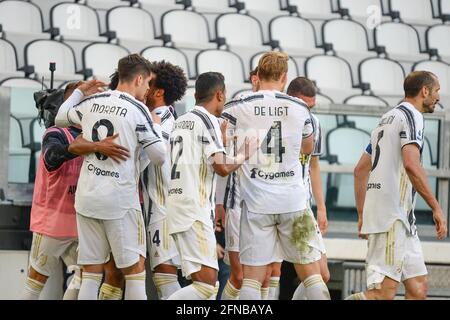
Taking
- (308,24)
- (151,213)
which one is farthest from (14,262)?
(308,24)

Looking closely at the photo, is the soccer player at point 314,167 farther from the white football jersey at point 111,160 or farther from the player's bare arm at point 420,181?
the white football jersey at point 111,160

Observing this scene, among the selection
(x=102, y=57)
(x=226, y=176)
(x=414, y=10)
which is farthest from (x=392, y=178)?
(x=414, y=10)

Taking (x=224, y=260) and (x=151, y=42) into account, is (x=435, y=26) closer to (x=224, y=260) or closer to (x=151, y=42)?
(x=151, y=42)

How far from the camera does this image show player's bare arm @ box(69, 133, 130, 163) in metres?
7.92

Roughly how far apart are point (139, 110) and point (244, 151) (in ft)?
2.78

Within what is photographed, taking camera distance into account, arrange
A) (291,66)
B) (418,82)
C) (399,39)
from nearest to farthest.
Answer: (418,82) → (291,66) → (399,39)

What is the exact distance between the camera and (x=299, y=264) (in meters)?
8.15

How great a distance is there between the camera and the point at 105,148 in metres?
→ 7.92

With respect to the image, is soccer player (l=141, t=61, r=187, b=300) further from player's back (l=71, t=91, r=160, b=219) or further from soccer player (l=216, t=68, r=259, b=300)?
player's back (l=71, t=91, r=160, b=219)

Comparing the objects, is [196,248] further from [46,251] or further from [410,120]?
[410,120]

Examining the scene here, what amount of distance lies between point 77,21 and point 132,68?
241 inches

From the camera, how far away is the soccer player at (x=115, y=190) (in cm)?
798

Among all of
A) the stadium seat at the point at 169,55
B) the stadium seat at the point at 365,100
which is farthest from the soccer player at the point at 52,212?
the stadium seat at the point at 365,100

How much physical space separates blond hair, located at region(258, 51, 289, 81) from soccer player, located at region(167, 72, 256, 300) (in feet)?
1.20
